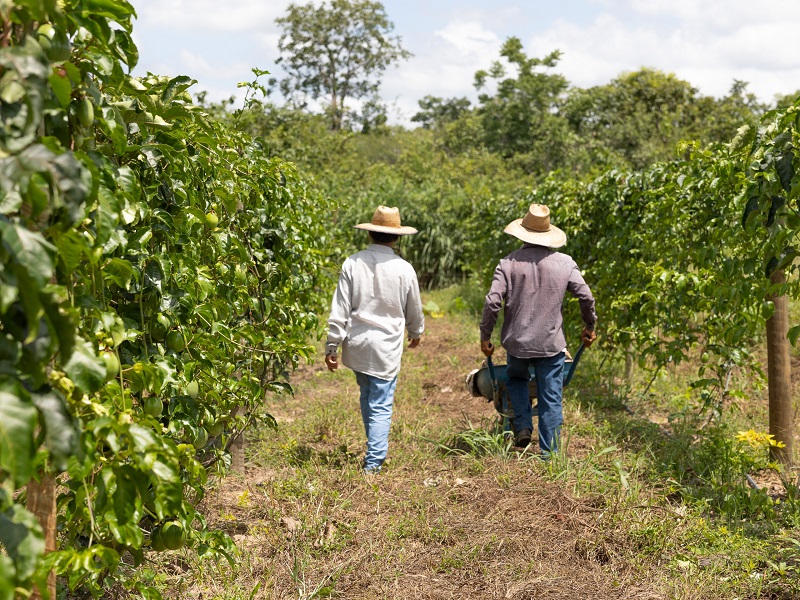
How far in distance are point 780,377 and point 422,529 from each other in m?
2.35

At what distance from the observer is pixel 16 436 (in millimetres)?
1158

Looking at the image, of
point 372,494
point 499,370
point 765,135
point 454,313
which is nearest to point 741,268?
point 765,135

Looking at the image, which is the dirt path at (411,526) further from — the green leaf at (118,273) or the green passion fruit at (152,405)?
the green leaf at (118,273)

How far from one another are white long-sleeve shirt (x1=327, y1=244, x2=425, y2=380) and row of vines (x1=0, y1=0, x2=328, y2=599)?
1019mm

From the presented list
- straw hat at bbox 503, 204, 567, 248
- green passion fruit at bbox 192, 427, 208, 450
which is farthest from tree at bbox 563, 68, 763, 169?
green passion fruit at bbox 192, 427, 208, 450

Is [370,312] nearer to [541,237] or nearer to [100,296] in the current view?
[541,237]

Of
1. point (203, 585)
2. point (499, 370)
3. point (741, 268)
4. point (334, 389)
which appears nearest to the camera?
point (203, 585)

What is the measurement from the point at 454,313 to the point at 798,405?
5820mm

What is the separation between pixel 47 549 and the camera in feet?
5.57

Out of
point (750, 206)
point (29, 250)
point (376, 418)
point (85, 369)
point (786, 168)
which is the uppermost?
point (786, 168)

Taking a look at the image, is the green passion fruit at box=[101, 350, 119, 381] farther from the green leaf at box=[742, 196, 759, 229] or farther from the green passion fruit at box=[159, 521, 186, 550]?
the green leaf at box=[742, 196, 759, 229]

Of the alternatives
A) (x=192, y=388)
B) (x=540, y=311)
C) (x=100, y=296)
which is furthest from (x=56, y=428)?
(x=540, y=311)

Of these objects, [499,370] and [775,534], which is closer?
[775,534]

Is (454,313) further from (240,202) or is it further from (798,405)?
(240,202)
